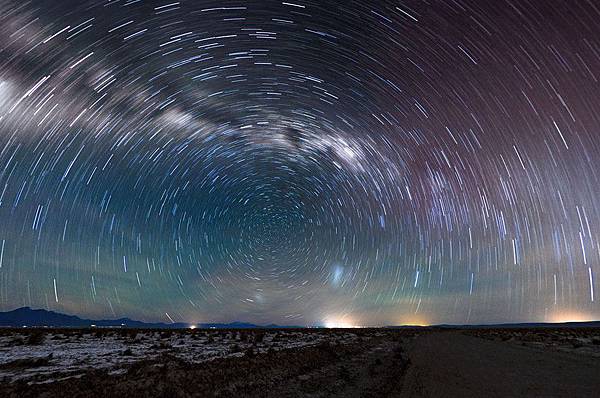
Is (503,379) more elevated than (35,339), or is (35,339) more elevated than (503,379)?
(35,339)

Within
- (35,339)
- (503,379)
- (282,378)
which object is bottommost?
(503,379)

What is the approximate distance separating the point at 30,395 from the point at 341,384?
401 inches

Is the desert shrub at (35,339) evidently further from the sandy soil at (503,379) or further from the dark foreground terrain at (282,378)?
the sandy soil at (503,379)

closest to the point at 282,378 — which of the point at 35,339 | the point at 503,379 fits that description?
the point at 503,379

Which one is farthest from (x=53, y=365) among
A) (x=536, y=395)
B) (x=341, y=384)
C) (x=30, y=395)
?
(x=536, y=395)

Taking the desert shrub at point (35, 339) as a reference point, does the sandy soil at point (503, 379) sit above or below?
below

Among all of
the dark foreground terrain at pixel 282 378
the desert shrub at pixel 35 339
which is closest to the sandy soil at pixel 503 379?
the dark foreground terrain at pixel 282 378

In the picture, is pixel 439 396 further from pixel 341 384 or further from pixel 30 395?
pixel 30 395

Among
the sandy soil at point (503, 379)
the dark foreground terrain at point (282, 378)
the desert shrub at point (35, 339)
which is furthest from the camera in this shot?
the desert shrub at point (35, 339)

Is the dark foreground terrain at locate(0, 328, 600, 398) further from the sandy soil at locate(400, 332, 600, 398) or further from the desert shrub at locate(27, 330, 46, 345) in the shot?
the desert shrub at locate(27, 330, 46, 345)

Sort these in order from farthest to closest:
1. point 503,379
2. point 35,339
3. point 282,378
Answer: point 35,339
point 503,379
point 282,378

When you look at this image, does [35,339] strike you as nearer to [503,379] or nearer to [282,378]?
[282,378]

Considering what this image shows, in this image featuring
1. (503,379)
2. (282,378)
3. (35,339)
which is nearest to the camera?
(282,378)

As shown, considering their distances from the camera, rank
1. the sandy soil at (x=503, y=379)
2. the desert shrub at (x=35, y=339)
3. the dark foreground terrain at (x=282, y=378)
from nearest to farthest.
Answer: the dark foreground terrain at (x=282, y=378)
the sandy soil at (x=503, y=379)
the desert shrub at (x=35, y=339)
